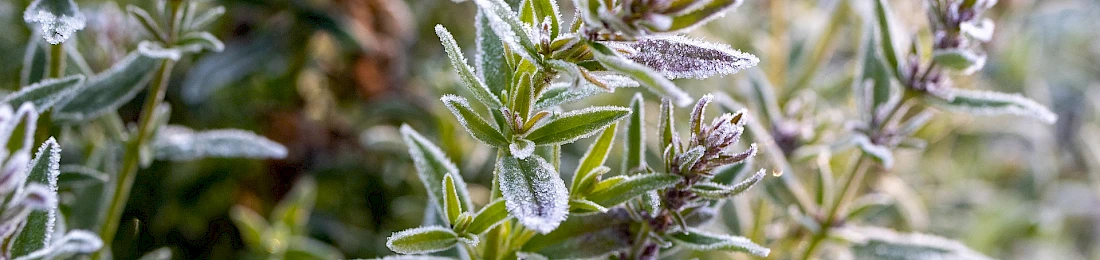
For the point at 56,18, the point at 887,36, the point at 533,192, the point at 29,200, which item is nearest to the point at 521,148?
the point at 533,192

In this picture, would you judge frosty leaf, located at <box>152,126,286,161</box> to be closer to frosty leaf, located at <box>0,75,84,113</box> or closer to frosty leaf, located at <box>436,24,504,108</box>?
frosty leaf, located at <box>0,75,84,113</box>

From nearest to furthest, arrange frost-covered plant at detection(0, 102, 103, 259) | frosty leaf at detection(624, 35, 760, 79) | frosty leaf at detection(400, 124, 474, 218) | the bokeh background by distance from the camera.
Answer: frost-covered plant at detection(0, 102, 103, 259) < frosty leaf at detection(624, 35, 760, 79) < frosty leaf at detection(400, 124, 474, 218) < the bokeh background

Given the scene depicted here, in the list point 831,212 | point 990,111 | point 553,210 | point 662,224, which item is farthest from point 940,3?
point 553,210

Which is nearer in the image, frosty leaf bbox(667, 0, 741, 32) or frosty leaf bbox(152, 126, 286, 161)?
frosty leaf bbox(667, 0, 741, 32)

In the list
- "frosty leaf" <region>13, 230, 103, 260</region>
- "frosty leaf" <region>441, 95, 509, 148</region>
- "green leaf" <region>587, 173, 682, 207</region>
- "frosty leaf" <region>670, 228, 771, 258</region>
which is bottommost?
"frosty leaf" <region>670, 228, 771, 258</region>

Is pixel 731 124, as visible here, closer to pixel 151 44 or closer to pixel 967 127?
pixel 151 44

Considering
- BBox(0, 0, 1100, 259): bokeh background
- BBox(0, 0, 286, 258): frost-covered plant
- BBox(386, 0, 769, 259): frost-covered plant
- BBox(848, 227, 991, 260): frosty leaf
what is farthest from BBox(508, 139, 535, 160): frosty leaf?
BBox(0, 0, 1100, 259): bokeh background
